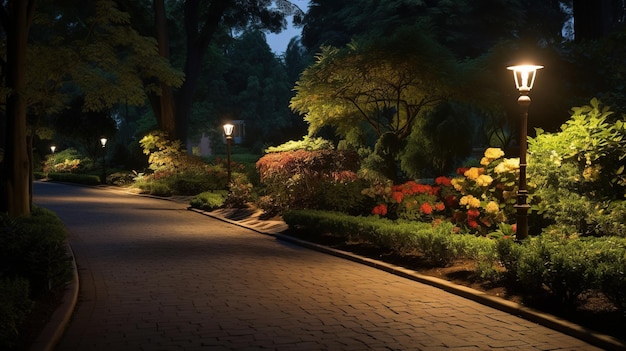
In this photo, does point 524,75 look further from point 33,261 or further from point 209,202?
point 209,202

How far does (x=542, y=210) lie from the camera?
37.0 ft

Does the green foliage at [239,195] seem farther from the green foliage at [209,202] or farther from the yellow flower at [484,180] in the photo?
the yellow flower at [484,180]

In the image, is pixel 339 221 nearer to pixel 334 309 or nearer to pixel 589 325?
pixel 334 309

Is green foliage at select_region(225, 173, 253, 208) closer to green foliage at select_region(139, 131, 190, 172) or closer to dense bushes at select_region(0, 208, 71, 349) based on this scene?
green foliage at select_region(139, 131, 190, 172)

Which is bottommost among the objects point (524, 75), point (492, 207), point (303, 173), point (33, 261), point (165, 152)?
point (33, 261)

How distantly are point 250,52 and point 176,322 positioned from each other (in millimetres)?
69075

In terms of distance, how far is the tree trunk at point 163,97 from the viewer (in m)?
34.6

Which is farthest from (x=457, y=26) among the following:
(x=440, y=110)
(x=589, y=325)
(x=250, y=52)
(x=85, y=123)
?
(x=250, y=52)

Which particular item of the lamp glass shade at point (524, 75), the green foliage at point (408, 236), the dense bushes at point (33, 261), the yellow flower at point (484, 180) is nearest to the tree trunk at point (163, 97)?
the green foliage at point (408, 236)

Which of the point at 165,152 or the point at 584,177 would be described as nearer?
the point at 584,177

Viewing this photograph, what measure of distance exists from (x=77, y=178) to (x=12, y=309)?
137 ft

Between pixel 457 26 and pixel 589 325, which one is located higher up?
pixel 457 26

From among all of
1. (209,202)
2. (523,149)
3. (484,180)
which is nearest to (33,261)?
(523,149)

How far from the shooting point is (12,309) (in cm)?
629
